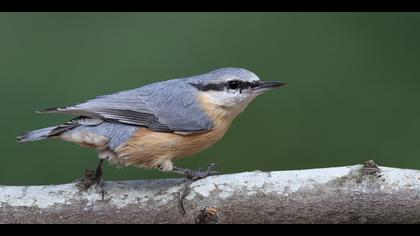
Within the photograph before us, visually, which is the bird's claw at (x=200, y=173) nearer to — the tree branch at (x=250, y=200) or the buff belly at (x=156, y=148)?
the tree branch at (x=250, y=200)

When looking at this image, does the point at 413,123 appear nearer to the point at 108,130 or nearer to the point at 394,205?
the point at 394,205

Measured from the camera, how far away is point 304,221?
3748mm

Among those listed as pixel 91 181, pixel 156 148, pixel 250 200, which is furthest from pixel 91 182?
pixel 250 200

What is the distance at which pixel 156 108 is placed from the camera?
444cm

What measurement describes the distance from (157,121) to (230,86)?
0.43 metres

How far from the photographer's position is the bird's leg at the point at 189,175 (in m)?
3.89

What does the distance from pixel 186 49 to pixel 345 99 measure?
3.39 feet

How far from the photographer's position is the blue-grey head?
14.4 ft

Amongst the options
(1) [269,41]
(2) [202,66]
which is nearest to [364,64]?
(1) [269,41]

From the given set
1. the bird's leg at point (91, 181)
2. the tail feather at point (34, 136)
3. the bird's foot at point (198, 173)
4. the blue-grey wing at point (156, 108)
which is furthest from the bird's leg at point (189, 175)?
the tail feather at point (34, 136)

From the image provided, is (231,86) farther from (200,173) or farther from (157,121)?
(200,173)

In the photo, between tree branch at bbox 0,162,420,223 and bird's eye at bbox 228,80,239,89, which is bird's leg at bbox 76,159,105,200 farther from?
bird's eye at bbox 228,80,239,89

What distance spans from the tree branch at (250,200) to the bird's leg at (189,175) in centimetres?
2

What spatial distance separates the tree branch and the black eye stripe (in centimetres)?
69
